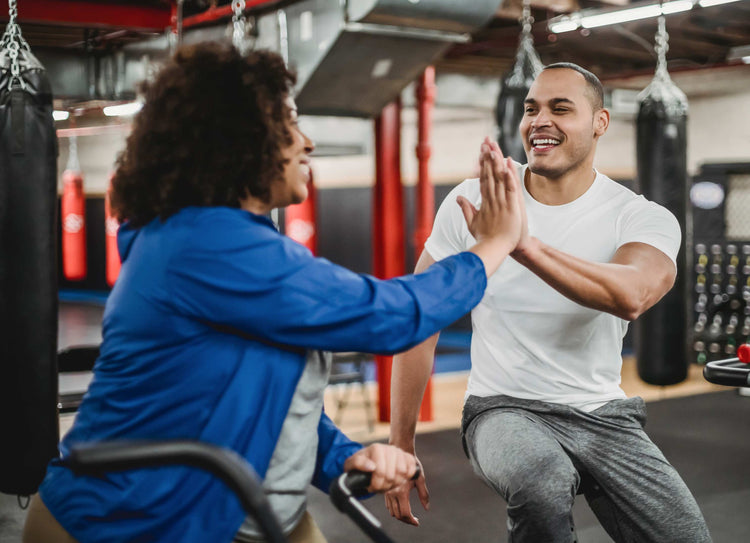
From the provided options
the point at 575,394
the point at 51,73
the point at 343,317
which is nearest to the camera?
the point at 343,317

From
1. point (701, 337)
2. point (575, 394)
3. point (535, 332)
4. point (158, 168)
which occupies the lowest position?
point (701, 337)

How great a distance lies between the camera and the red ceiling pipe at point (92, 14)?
5203 millimetres

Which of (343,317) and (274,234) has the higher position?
(274,234)

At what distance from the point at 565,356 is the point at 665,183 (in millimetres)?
2684

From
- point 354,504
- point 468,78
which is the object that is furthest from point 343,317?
point 468,78

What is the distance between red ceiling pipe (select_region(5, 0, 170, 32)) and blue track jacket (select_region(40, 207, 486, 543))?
4.54m

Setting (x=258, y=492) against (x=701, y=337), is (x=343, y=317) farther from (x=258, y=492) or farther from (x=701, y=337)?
(x=701, y=337)

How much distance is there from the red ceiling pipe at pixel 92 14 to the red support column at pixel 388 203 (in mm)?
1719

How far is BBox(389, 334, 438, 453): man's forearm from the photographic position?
2.10 m

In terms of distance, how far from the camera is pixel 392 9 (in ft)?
13.3

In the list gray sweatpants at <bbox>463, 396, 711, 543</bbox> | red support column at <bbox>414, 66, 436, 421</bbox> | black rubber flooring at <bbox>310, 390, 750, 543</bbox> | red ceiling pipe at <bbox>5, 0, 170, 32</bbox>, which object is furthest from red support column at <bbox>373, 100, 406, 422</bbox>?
gray sweatpants at <bbox>463, 396, 711, 543</bbox>

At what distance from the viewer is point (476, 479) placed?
4867 mm

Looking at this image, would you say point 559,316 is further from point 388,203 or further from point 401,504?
point 388,203

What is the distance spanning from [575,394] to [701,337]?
6536 mm
